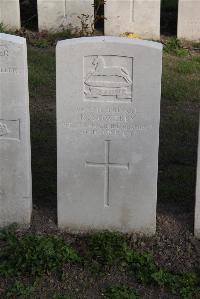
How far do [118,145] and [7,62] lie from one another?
1.05 meters

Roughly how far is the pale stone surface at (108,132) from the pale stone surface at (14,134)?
26 cm

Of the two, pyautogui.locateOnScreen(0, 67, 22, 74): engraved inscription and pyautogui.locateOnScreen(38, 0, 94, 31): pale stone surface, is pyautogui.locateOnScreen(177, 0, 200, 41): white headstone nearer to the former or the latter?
pyautogui.locateOnScreen(38, 0, 94, 31): pale stone surface

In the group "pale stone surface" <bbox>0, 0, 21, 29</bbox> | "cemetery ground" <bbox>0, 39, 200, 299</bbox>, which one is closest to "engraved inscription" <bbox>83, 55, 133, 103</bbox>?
"cemetery ground" <bbox>0, 39, 200, 299</bbox>

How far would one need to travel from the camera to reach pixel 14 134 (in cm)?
520

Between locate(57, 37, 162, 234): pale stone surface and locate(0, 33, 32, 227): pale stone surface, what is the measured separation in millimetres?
259

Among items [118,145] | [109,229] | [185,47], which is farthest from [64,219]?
[185,47]

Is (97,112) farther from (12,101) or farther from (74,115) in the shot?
(12,101)

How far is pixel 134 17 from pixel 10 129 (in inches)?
218

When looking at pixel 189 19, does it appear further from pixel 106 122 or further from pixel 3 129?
pixel 3 129

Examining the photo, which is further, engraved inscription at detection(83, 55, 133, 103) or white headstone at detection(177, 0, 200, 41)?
white headstone at detection(177, 0, 200, 41)

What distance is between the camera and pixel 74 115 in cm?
514

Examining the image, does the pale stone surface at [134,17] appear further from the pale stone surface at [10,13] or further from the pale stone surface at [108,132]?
the pale stone surface at [108,132]

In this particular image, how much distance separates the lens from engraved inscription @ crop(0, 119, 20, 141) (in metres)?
5.17

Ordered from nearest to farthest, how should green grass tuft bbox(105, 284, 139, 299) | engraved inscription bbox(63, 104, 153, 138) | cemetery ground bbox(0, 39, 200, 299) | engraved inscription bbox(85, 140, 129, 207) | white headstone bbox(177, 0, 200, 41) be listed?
green grass tuft bbox(105, 284, 139, 299), cemetery ground bbox(0, 39, 200, 299), engraved inscription bbox(63, 104, 153, 138), engraved inscription bbox(85, 140, 129, 207), white headstone bbox(177, 0, 200, 41)
